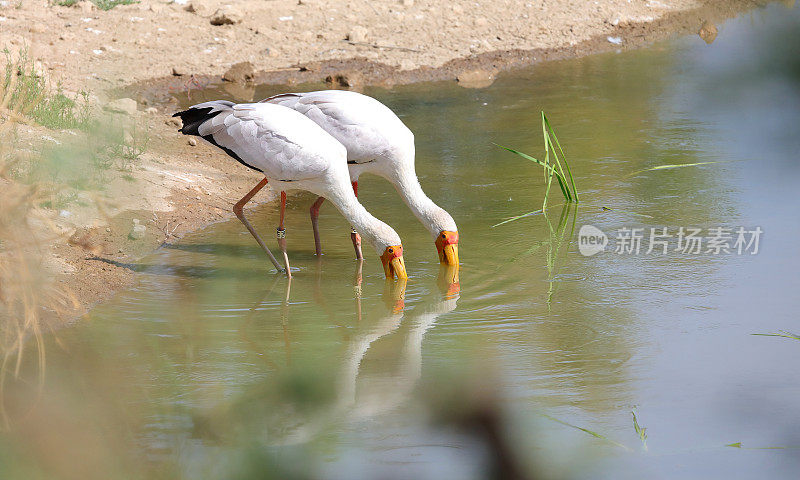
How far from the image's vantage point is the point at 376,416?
4.09 m

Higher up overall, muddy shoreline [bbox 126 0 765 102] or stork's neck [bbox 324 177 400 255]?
muddy shoreline [bbox 126 0 765 102]

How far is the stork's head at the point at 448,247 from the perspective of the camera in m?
6.02

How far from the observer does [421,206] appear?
6.37 m

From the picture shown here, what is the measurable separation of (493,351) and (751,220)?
2726mm

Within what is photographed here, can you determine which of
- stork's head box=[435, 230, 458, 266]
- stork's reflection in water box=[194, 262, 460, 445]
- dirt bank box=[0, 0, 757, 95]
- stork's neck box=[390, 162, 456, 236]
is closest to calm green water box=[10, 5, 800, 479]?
stork's reflection in water box=[194, 262, 460, 445]

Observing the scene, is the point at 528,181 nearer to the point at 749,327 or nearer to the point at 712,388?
the point at 749,327

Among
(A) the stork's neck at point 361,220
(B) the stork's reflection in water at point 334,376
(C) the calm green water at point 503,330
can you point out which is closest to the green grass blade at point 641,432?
(C) the calm green water at point 503,330

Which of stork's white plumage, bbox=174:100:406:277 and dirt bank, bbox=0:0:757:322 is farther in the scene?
dirt bank, bbox=0:0:757:322

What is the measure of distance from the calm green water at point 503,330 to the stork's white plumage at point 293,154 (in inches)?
12.0

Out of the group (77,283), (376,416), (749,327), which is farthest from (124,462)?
(749,327)

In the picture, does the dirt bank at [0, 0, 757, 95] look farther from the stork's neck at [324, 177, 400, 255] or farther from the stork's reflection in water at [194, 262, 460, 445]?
the stork's reflection in water at [194, 262, 460, 445]

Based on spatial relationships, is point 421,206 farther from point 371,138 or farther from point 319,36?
point 319,36

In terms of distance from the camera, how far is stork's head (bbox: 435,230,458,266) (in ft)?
19.8

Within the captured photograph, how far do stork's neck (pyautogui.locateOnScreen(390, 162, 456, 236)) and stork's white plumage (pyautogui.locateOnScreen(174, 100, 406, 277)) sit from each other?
0.34 meters
